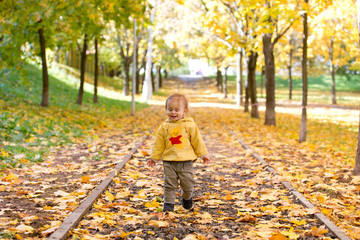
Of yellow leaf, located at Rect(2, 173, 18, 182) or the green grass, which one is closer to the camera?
yellow leaf, located at Rect(2, 173, 18, 182)

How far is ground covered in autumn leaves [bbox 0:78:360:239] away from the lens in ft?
14.8

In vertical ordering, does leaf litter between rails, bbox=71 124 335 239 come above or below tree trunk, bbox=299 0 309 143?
below

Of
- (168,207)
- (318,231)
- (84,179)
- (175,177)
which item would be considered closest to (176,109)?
(175,177)

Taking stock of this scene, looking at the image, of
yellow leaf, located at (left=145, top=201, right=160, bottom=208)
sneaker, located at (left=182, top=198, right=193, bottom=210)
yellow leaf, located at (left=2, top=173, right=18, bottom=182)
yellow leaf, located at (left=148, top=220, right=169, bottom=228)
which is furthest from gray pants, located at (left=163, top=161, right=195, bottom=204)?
yellow leaf, located at (left=2, top=173, right=18, bottom=182)

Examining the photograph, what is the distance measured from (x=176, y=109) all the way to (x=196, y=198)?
151 cm

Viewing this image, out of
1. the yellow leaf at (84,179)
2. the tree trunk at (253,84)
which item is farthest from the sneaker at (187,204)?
the tree trunk at (253,84)

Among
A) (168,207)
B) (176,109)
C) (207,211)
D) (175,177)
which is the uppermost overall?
(176,109)

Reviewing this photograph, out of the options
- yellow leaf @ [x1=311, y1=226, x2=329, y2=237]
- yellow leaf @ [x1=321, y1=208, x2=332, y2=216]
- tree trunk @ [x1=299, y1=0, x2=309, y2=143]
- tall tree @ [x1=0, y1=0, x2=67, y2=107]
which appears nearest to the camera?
yellow leaf @ [x1=311, y1=226, x2=329, y2=237]

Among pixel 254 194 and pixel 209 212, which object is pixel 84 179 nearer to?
pixel 209 212

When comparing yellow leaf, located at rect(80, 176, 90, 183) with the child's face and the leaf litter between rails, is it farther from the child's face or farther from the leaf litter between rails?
the child's face

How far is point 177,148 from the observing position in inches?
206

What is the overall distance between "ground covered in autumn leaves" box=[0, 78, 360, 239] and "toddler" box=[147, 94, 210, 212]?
13.3 inches

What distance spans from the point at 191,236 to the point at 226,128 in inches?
451

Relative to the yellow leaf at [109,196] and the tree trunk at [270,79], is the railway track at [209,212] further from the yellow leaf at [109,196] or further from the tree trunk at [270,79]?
the tree trunk at [270,79]
